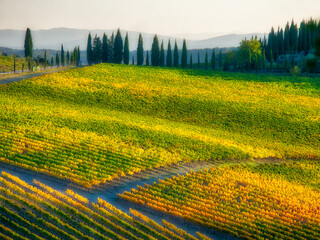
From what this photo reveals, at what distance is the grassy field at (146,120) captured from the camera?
31.6 m

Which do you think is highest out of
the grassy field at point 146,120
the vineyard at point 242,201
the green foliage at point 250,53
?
the green foliage at point 250,53

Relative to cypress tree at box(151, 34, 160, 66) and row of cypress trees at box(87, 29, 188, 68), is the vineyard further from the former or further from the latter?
row of cypress trees at box(87, 29, 188, 68)

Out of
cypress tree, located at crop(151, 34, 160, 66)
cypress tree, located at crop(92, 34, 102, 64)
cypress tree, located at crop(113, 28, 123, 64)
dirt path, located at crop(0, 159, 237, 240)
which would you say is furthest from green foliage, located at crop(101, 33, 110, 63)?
dirt path, located at crop(0, 159, 237, 240)

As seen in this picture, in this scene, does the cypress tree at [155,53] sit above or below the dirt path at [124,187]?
above

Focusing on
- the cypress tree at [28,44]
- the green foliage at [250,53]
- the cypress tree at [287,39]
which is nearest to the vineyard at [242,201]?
the green foliage at [250,53]

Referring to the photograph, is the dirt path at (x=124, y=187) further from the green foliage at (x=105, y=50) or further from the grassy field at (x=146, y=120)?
the green foliage at (x=105, y=50)

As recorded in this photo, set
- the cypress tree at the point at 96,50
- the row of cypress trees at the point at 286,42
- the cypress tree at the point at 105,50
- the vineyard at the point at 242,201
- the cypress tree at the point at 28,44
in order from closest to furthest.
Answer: the vineyard at the point at 242,201 → the cypress tree at the point at 28,44 → the cypress tree at the point at 105,50 → the cypress tree at the point at 96,50 → the row of cypress trees at the point at 286,42

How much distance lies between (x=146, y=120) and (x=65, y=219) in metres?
32.7

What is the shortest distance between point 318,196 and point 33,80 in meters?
60.3

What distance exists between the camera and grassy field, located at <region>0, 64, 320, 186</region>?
Answer: 3162cm

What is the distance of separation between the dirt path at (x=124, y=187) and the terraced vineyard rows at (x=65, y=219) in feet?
3.24

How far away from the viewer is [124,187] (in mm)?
26172

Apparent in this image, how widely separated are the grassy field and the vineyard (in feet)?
16.2

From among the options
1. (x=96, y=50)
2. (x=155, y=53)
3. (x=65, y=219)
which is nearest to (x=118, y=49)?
(x=96, y=50)
